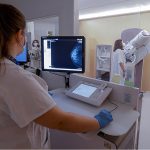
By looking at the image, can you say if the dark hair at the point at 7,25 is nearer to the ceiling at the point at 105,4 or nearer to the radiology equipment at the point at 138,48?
the radiology equipment at the point at 138,48

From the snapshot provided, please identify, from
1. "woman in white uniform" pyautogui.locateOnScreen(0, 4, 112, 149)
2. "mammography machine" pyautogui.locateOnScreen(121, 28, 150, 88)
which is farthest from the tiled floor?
"woman in white uniform" pyautogui.locateOnScreen(0, 4, 112, 149)

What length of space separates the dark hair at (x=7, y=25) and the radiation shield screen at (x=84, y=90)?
2.61ft

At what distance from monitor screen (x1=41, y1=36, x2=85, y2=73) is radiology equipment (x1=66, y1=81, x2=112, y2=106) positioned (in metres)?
0.19

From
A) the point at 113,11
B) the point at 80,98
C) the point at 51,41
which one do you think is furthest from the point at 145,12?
the point at 80,98

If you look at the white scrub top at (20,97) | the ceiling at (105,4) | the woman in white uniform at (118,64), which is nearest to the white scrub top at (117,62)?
the woman in white uniform at (118,64)

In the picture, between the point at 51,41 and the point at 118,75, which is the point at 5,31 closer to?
the point at 51,41

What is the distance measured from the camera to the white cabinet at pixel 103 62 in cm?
189

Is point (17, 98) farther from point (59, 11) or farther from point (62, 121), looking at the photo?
point (59, 11)

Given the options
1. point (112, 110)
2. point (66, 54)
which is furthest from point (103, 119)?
point (66, 54)

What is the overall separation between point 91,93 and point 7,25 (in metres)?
0.87

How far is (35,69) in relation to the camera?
229 centimetres

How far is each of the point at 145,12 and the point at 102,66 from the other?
6.79 feet

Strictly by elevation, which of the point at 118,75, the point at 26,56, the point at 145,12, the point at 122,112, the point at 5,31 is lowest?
the point at 122,112

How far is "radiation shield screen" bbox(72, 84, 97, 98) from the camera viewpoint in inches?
56.2
